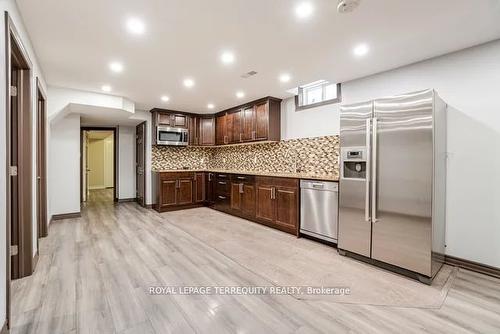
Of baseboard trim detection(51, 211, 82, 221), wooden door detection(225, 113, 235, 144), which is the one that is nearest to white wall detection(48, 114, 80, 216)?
baseboard trim detection(51, 211, 82, 221)

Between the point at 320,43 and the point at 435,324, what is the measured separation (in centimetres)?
269

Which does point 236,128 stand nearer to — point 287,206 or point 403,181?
point 287,206

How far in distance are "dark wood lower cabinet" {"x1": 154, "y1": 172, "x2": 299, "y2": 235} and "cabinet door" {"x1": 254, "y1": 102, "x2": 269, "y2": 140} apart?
88cm

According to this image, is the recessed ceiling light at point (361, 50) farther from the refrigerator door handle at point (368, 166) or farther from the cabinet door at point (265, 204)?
the cabinet door at point (265, 204)

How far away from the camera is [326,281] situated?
2424 millimetres

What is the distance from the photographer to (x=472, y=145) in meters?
2.72

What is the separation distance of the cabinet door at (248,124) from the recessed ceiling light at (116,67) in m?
2.57

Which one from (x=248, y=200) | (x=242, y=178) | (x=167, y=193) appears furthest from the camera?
(x=167, y=193)

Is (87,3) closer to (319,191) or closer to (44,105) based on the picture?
(44,105)

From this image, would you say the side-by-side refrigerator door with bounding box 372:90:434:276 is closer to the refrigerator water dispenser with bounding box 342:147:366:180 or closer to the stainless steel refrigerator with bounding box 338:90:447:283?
the stainless steel refrigerator with bounding box 338:90:447:283

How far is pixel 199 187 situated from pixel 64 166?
2.77 m

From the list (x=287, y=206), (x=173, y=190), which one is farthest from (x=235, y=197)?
(x=173, y=190)

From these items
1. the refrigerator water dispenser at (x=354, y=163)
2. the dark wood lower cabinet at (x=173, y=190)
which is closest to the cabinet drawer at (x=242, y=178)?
the dark wood lower cabinet at (x=173, y=190)

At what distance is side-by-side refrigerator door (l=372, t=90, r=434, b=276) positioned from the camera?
2406mm
